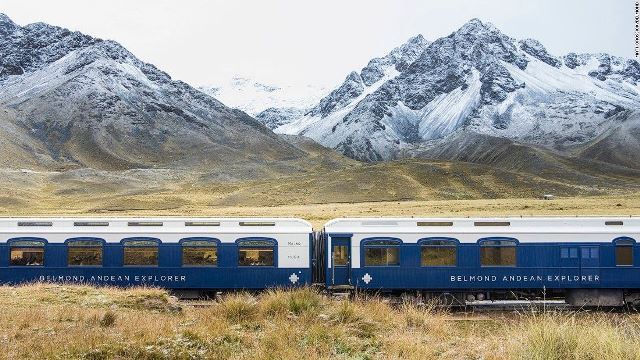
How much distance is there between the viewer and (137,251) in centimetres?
2425

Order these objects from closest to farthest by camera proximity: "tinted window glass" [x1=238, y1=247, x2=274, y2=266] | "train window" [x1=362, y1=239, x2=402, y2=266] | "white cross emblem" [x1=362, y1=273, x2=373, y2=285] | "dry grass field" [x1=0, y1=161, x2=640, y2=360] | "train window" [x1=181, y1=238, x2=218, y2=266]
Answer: "dry grass field" [x1=0, y1=161, x2=640, y2=360] < "white cross emblem" [x1=362, y1=273, x2=373, y2=285] < "train window" [x1=362, y1=239, x2=402, y2=266] < "tinted window glass" [x1=238, y1=247, x2=274, y2=266] < "train window" [x1=181, y1=238, x2=218, y2=266]

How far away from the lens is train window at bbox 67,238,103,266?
79.6 ft

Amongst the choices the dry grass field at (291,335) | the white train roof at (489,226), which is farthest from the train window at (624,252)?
the dry grass field at (291,335)

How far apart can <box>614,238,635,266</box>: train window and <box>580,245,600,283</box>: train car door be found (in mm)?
691

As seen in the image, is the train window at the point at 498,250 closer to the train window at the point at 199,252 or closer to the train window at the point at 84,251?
the train window at the point at 199,252

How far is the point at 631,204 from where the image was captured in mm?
94438

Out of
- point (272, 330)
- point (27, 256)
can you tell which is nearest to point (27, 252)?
point (27, 256)

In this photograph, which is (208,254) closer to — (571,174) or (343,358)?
(343,358)

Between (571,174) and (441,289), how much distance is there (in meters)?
160

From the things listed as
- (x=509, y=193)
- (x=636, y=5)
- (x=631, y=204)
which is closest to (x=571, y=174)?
(x=509, y=193)

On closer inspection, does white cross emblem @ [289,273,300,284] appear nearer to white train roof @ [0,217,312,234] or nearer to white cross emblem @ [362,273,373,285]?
white train roof @ [0,217,312,234]

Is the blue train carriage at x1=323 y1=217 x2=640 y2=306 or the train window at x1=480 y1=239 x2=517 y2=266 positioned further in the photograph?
the train window at x1=480 y1=239 x2=517 y2=266

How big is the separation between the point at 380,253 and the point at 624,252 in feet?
27.8

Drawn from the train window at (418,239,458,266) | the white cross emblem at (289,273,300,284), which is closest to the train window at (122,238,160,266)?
the white cross emblem at (289,273,300,284)
